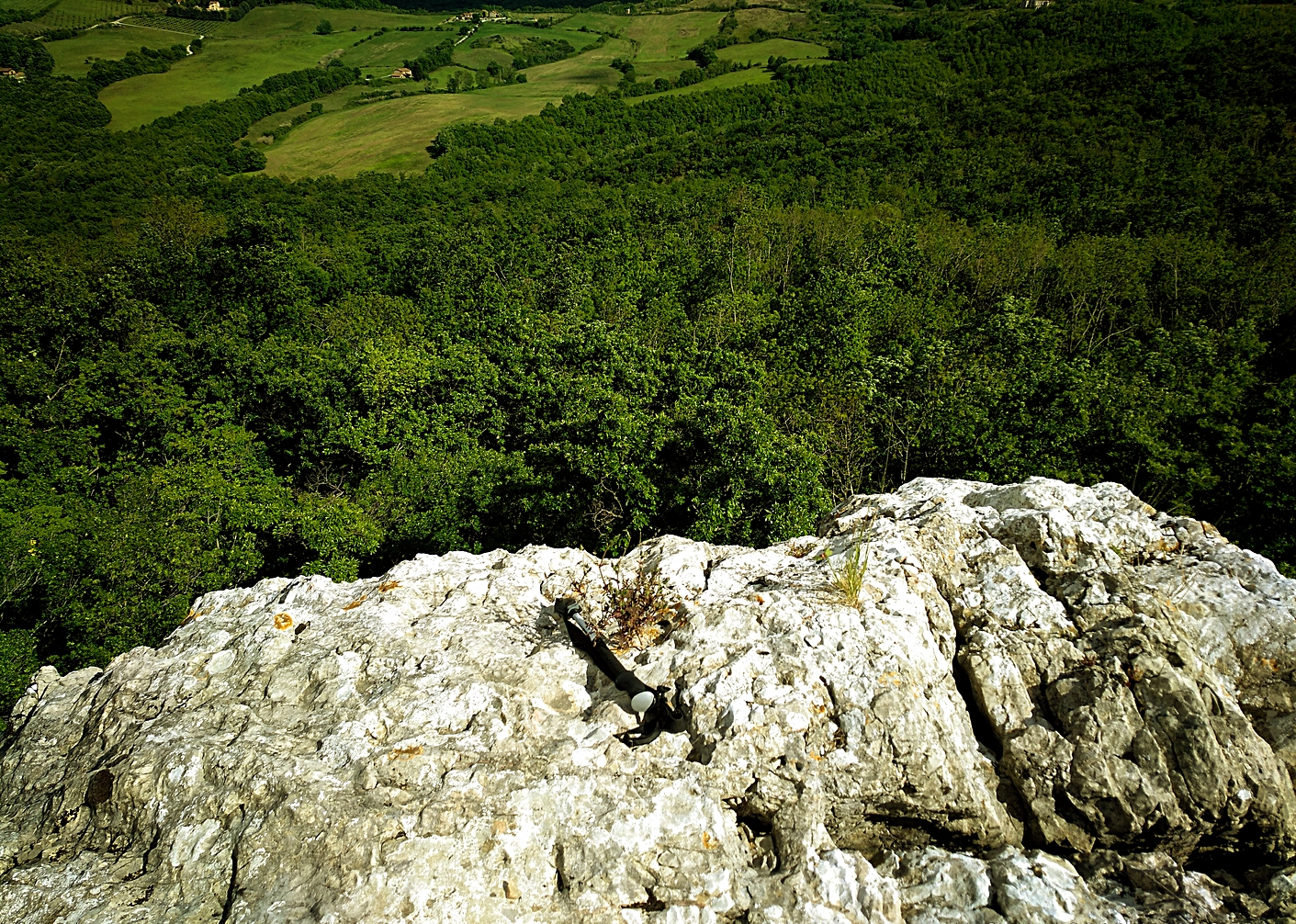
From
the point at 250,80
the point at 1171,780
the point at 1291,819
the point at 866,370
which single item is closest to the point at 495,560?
→ the point at 1171,780

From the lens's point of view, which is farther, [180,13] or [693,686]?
[180,13]

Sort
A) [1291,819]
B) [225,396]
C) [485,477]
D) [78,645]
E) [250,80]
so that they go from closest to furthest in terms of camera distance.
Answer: [1291,819] → [78,645] → [485,477] → [225,396] → [250,80]

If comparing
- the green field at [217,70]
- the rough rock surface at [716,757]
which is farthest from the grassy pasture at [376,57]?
the rough rock surface at [716,757]

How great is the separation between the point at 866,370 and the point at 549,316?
2152cm

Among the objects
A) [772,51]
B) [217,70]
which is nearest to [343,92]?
[217,70]

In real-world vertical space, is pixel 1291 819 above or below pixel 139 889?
below

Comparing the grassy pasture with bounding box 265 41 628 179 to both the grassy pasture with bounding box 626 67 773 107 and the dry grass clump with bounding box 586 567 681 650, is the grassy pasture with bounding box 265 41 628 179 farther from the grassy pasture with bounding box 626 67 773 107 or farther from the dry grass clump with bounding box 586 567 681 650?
the dry grass clump with bounding box 586 567 681 650

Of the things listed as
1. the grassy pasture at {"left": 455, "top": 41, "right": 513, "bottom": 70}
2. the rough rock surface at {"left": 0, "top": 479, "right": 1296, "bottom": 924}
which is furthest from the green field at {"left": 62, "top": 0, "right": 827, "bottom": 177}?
the rough rock surface at {"left": 0, "top": 479, "right": 1296, "bottom": 924}

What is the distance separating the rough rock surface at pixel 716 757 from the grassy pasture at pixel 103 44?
205 metres

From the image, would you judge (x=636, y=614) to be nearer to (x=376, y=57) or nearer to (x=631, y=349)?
(x=631, y=349)

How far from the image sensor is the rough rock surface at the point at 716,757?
24.7ft

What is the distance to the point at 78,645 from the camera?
20.8 meters

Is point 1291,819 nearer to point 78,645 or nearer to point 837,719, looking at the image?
point 837,719

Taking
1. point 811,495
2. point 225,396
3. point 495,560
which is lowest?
point 225,396
